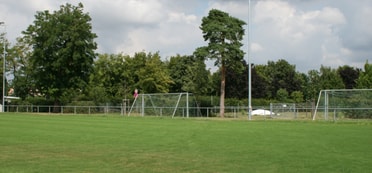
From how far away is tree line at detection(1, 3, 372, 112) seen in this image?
56.0m

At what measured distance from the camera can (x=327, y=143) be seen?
16969 mm

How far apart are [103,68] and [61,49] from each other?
718 inches

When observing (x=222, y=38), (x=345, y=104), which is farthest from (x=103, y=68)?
(x=345, y=104)

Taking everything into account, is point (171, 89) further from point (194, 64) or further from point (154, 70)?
point (154, 70)

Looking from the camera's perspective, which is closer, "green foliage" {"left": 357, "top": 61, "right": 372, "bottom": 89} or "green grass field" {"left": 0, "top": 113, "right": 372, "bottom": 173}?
"green grass field" {"left": 0, "top": 113, "right": 372, "bottom": 173}

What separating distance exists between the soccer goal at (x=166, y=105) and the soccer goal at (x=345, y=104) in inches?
557

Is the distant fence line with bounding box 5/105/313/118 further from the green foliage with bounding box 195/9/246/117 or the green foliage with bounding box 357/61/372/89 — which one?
the green foliage with bounding box 357/61/372/89

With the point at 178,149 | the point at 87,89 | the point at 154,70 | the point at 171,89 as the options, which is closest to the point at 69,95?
the point at 87,89

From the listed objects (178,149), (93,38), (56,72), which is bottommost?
(178,149)

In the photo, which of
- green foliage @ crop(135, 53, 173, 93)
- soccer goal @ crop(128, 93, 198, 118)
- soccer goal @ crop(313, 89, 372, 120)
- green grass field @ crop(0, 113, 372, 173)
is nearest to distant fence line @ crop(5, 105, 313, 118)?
A: soccer goal @ crop(128, 93, 198, 118)

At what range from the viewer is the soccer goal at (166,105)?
48.6 meters

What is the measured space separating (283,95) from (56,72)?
49.6m

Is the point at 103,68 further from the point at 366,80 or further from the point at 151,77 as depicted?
the point at 366,80

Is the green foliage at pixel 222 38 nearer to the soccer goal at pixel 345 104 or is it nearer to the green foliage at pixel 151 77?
the soccer goal at pixel 345 104
